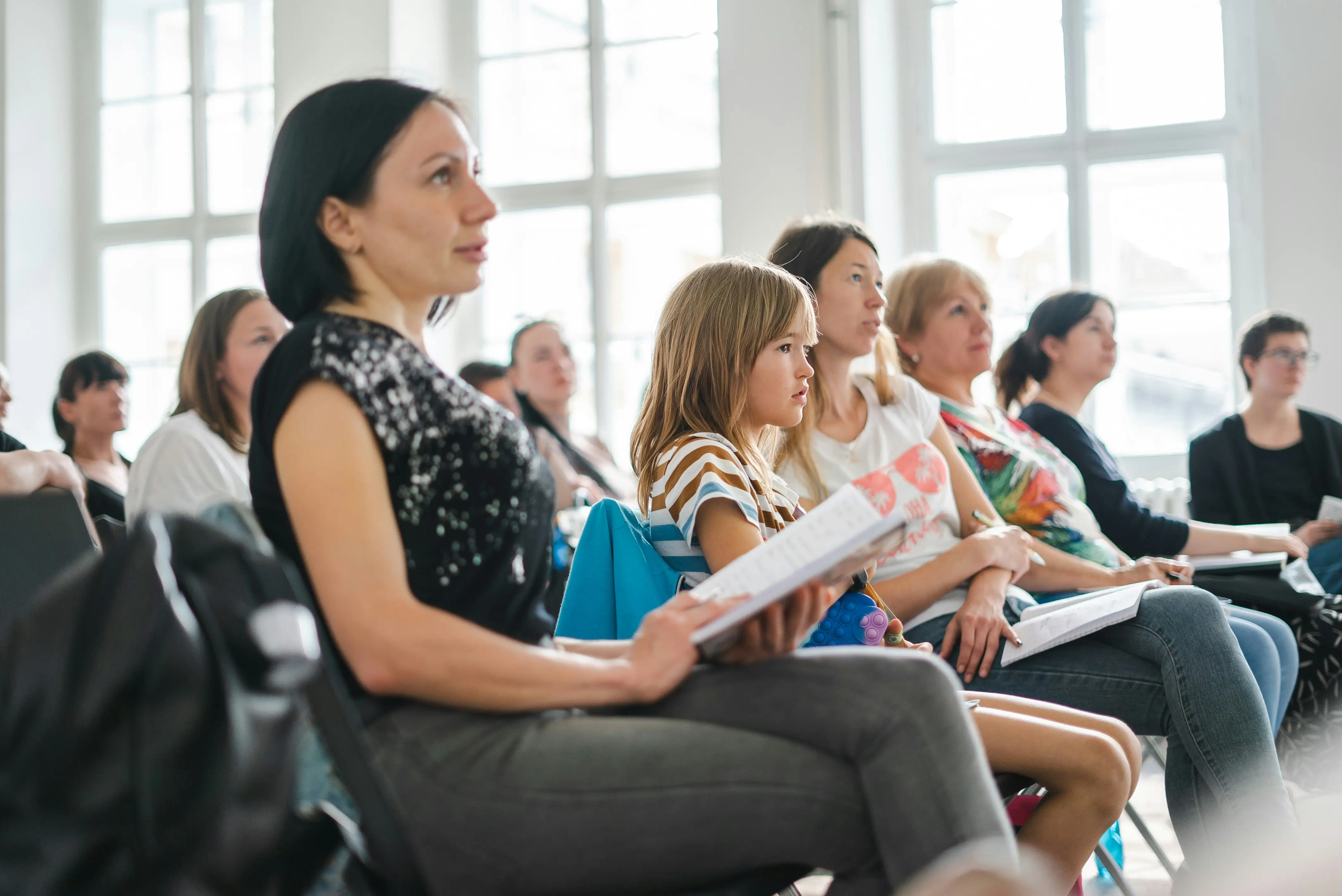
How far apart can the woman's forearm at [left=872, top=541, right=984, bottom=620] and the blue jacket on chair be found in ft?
1.83

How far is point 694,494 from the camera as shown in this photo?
1.56m

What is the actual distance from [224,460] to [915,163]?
160 inches

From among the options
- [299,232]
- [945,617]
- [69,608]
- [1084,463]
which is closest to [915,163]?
[1084,463]

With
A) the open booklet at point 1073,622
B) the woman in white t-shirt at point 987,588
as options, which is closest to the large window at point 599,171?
the woman in white t-shirt at point 987,588

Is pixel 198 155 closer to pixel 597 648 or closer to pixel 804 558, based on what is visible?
pixel 597 648

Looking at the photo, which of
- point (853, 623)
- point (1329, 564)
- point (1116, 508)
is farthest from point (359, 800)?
point (1329, 564)

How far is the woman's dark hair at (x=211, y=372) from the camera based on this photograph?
8.47ft

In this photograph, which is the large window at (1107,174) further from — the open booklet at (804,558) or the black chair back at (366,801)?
the black chair back at (366,801)

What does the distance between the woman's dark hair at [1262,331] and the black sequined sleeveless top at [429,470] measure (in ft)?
11.3

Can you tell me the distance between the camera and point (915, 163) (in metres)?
5.68

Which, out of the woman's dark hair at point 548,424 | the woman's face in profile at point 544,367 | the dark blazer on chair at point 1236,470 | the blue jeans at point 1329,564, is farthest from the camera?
the woman's face in profile at point 544,367

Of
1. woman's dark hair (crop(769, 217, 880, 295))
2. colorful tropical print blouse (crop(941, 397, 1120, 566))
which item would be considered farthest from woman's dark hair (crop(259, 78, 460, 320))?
colorful tropical print blouse (crop(941, 397, 1120, 566))

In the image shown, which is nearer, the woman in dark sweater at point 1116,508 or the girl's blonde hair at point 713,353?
the girl's blonde hair at point 713,353

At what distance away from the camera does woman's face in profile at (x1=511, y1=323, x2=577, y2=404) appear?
4820 millimetres
